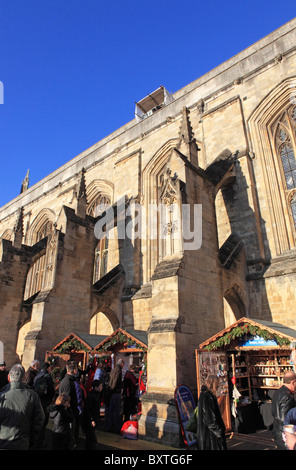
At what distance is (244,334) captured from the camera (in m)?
7.12

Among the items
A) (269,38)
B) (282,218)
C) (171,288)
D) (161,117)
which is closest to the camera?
(171,288)

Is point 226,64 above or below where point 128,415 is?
above

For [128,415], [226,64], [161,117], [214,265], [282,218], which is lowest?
[128,415]

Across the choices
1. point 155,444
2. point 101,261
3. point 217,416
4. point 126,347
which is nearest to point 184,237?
point 126,347

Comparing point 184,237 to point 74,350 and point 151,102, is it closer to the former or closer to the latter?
point 74,350

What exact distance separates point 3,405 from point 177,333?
441 cm

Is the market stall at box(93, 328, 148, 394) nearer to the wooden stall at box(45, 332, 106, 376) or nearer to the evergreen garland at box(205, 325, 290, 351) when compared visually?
the wooden stall at box(45, 332, 106, 376)

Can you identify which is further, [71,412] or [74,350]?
[74,350]

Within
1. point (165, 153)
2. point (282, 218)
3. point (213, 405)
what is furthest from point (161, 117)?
point (213, 405)

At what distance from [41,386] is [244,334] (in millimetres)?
4349

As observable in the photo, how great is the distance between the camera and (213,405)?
412 centimetres

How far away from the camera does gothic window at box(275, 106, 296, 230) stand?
1084 centimetres

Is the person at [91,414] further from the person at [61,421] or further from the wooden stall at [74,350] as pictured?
the wooden stall at [74,350]

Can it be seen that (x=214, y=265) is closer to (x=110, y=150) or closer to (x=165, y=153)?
(x=165, y=153)
